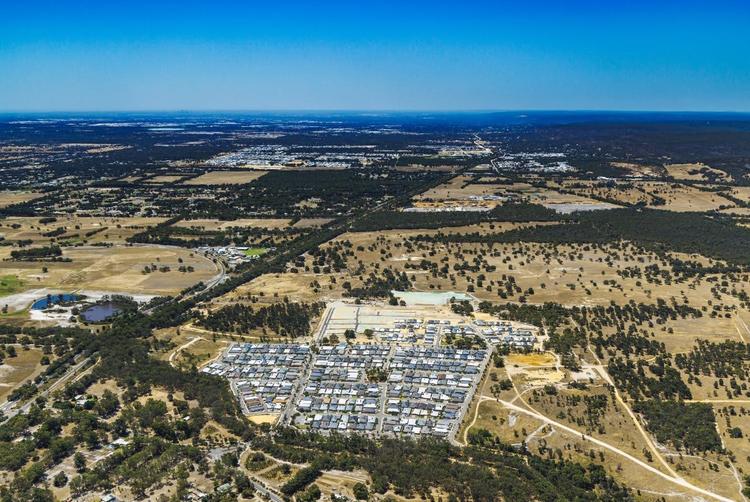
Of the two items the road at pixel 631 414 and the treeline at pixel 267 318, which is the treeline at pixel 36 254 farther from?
the road at pixel 631 414

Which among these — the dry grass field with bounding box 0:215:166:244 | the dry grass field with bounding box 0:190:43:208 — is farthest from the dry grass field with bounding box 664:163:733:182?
the dry grass field with bounding box 0:190:43:208

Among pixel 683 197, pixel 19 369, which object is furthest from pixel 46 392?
pixel 683 197

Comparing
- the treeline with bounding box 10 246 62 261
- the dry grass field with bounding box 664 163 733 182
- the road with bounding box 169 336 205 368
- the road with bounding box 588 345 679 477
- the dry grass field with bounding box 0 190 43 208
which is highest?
the road with bounding box 588 345 679 477

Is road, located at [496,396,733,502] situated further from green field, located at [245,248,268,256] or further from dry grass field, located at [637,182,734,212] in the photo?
dry grass field, located at [637,182,734,212]

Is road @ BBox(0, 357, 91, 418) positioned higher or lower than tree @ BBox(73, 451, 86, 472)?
lower

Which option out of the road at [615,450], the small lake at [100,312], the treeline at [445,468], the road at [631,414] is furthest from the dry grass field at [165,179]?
the road at [615,450]

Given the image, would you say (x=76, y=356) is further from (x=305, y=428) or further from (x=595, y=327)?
(x=595, y=327)
